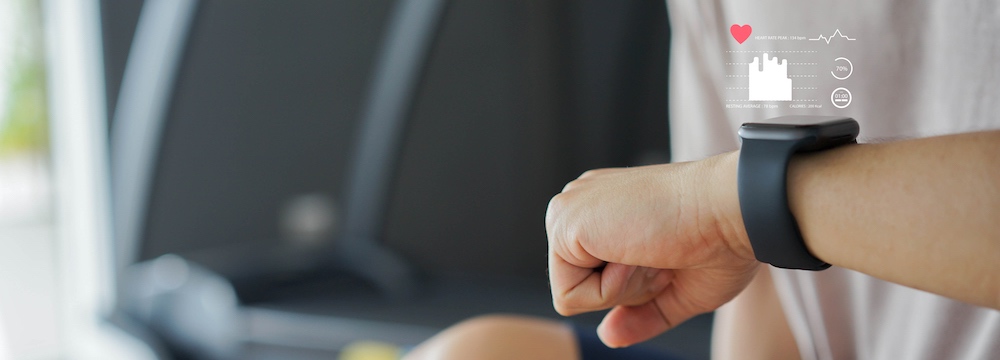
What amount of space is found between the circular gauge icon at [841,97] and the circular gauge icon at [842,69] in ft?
0.04

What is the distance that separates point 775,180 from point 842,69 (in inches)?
8.4

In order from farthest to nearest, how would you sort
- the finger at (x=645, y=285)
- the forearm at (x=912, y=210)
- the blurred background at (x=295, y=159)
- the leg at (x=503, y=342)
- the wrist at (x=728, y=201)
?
1. the blurred background at (x=295, y=159)
2. the leg at (x=503, y=342)
3. the finger at (x=645, y=285)
4. the wrist at (x=728, y=201)
5. the forearm at (x=912, y=210)

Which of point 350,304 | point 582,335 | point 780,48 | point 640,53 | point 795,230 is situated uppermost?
point 640,53

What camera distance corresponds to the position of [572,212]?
2.07 feet

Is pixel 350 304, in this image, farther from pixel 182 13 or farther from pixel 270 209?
pixel 182 13

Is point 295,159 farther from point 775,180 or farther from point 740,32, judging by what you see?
point 775,180

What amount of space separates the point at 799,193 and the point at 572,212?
17 cm

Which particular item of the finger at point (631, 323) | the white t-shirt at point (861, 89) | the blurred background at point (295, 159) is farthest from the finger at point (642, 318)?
the blurred background at point (295, 159)

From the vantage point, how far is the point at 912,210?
48 centimetres

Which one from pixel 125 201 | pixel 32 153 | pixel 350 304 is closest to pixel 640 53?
pixel 350 304

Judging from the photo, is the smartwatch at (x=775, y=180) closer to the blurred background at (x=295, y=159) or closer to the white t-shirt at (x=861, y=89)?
the white t-shirt at (x=861, y=89)

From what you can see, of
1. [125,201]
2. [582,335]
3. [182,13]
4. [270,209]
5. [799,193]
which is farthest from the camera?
[270,209]
